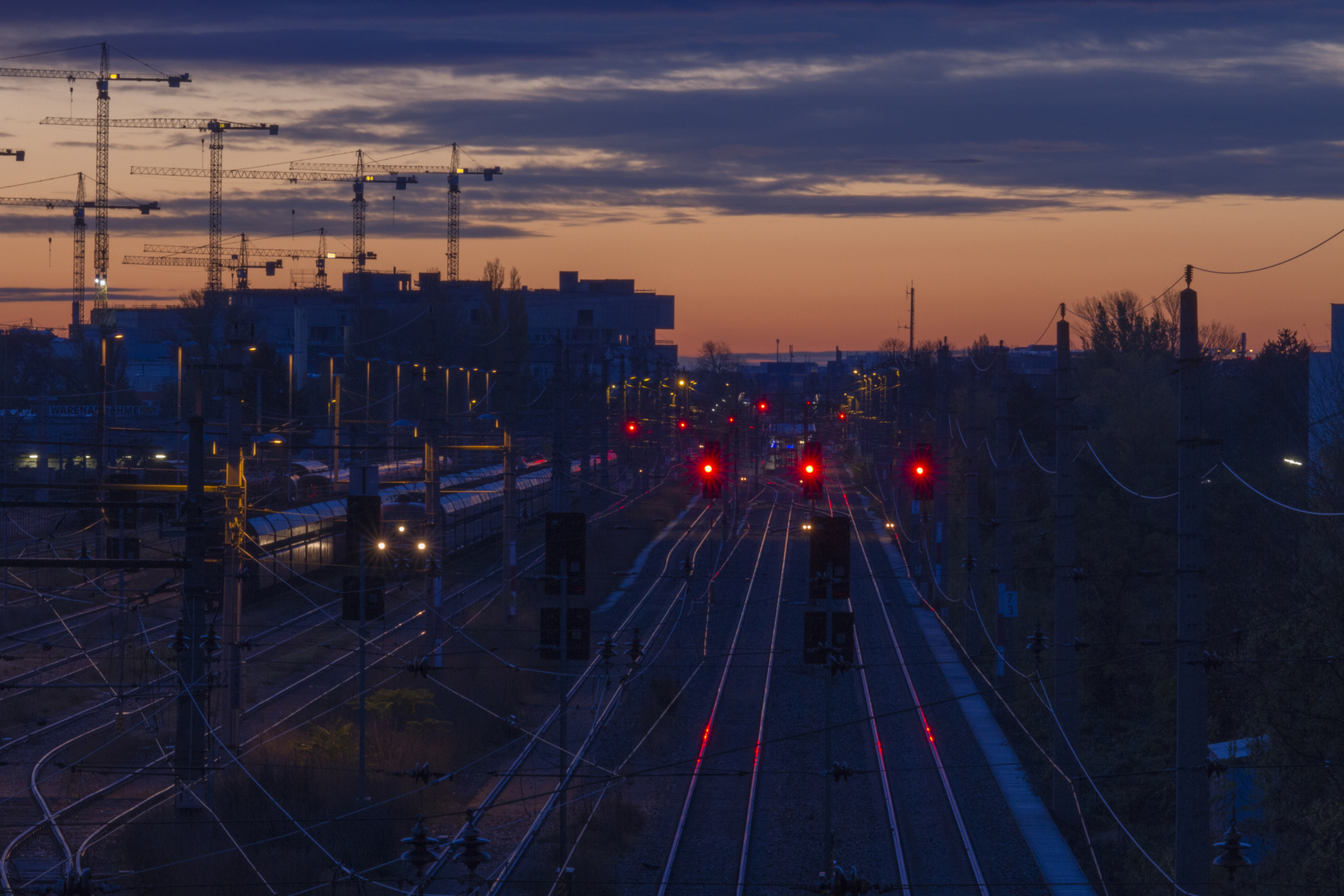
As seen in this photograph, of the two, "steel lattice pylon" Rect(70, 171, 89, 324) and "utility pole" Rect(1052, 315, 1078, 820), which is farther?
"steel lattice pylon" Rect(70, 171, 89, 324)

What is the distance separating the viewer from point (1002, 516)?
21.3m

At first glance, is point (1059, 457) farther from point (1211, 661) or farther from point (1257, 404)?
point (1257, 404)

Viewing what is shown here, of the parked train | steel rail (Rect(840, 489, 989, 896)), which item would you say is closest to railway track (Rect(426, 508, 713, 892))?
the parked train

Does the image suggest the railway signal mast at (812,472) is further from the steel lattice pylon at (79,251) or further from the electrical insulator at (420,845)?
the steel lattice pylon at (79,251)

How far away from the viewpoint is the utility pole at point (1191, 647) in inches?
384

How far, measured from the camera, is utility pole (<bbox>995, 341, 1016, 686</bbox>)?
21.0 meters

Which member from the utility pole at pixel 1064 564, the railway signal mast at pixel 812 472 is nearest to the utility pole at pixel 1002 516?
the railway signal mast at pixel 812 472

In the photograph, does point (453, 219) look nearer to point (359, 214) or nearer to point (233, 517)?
point (359, 214)

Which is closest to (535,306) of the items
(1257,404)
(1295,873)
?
(1257,404)

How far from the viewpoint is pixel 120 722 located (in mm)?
19094

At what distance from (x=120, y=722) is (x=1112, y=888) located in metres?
14.5

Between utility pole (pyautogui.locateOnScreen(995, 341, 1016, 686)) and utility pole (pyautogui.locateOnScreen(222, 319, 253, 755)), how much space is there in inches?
466

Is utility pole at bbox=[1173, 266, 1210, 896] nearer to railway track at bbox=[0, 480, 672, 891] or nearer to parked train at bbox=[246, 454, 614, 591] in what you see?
railway track at bbox=[0, 480, 672, 891]

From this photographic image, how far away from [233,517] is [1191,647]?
1279cm
